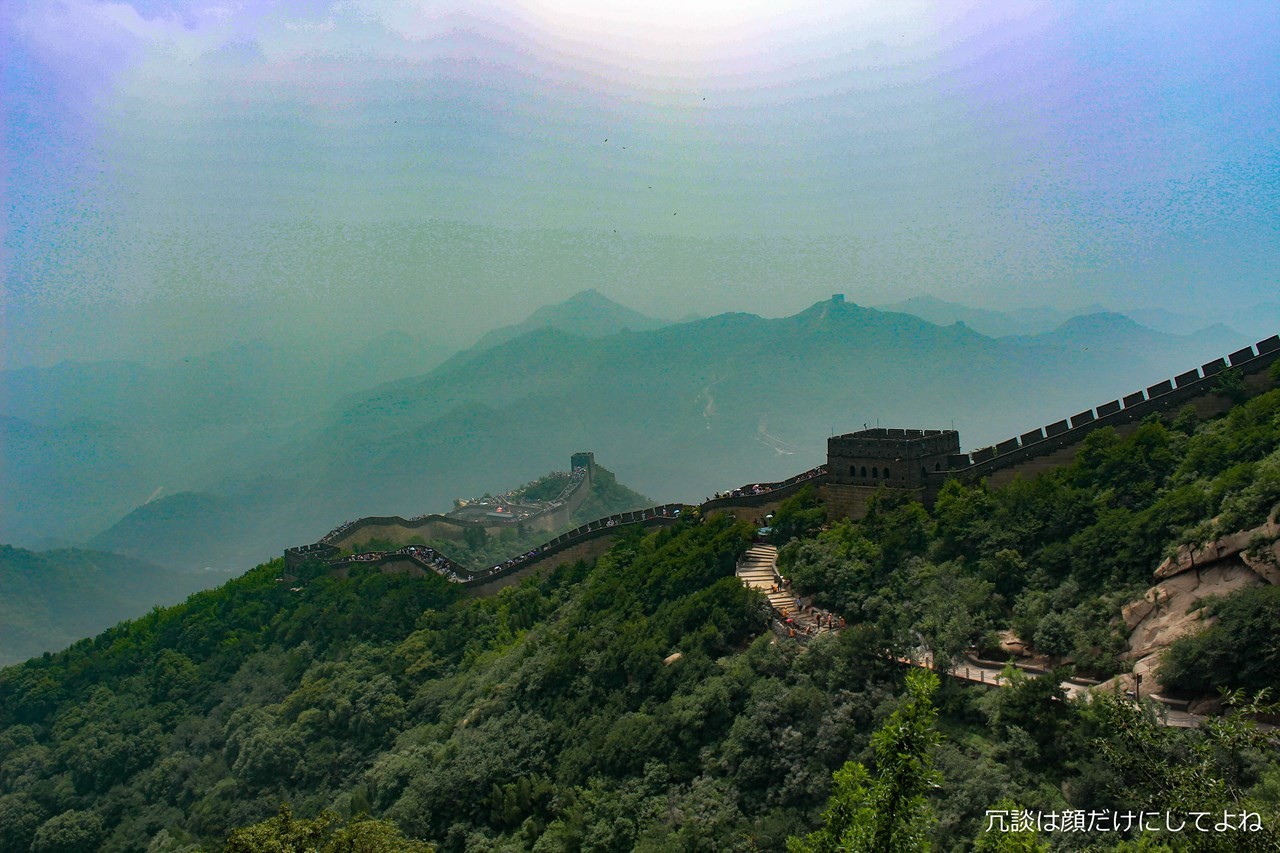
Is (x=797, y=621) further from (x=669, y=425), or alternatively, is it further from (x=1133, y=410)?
(x=669, y=425)

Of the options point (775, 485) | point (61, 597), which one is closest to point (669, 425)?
point (61, 597)

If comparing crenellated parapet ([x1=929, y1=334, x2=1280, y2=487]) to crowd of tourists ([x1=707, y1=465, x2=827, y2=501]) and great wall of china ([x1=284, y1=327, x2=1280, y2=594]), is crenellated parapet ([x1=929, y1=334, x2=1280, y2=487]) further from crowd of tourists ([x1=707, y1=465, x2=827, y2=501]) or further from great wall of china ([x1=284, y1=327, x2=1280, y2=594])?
crowd of tourists ([x1=707, y1=465, x2=827, y2=501])

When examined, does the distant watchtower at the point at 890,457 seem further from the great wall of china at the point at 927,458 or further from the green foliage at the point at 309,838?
the green foliage at the point at 309,838

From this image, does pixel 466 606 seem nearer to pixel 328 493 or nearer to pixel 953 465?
Result: pixel 953 465

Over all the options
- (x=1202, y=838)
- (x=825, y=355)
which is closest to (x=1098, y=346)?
(x=825, y=355)

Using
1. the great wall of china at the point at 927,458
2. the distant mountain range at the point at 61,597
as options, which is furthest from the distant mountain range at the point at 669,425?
the great wall of china at the point at 927,458

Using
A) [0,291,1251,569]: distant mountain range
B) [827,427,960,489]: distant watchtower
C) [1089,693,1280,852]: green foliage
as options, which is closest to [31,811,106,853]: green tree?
[827,427,960,489]: distant watchtower
